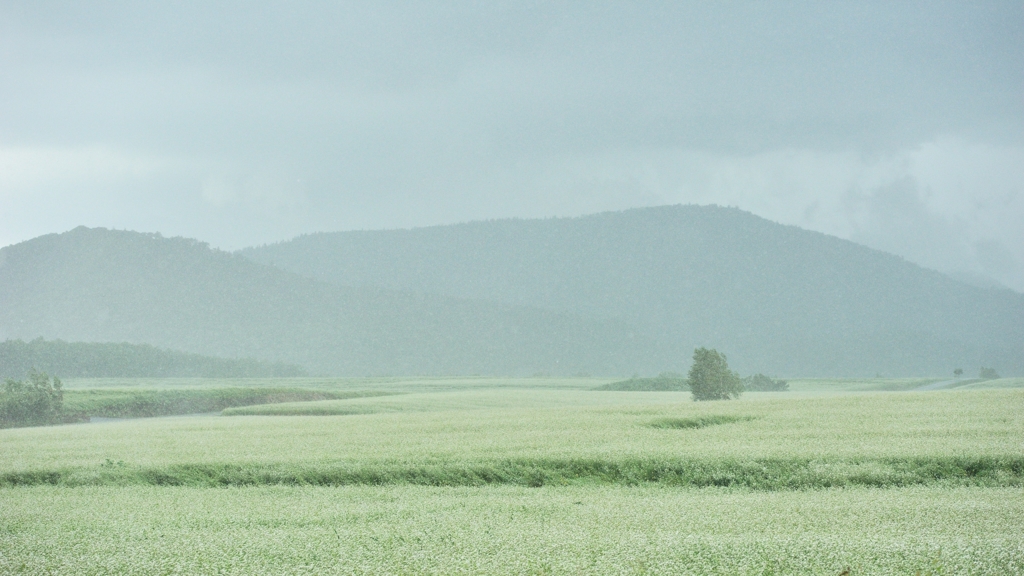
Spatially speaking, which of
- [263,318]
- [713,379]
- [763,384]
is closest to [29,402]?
[713,379]

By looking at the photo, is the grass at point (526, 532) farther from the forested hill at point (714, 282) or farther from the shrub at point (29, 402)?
the forested hill at point (714, 282)

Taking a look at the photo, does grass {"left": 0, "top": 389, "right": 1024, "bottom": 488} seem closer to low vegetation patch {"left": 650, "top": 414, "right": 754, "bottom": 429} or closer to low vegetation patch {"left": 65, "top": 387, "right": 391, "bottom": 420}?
low vegetation patch {"left": 650, "top": 414, "right": 754, "bottom": 429}

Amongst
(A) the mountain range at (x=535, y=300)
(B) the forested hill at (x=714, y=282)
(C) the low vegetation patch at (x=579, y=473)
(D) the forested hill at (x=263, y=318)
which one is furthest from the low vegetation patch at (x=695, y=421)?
(B) the forested hill at (x=714, y=282)

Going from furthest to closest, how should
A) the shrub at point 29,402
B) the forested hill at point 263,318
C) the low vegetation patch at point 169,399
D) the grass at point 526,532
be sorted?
the forested hill at point 263,318 → the low vegetation patch at point 169,399 → the shrub at point 29,402 → the grass at point 526,532

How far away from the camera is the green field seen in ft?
24.5

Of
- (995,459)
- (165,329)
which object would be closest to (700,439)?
(995,459)

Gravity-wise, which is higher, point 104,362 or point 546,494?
point 104,362

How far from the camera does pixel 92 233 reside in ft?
401

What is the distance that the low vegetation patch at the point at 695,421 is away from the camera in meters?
20.4

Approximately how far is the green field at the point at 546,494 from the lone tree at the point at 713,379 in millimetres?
7914

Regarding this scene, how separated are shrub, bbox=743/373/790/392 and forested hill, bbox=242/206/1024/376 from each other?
211ft

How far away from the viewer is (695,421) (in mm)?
20578

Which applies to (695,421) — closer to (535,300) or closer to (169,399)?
(169,399)

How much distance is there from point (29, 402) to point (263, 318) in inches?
3436
